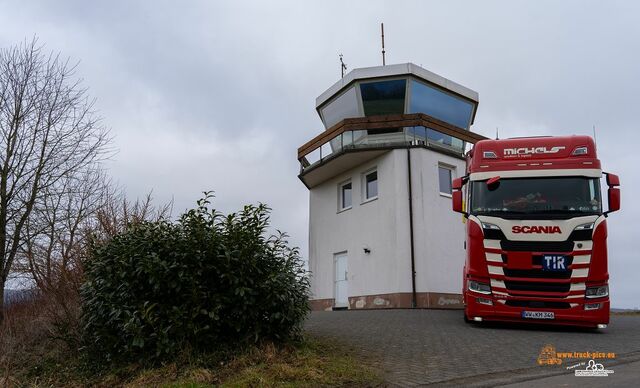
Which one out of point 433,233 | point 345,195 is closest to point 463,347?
point 433,233

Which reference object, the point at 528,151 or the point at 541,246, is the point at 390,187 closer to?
the point at 528,151

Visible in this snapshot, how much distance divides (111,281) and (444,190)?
14.1 m

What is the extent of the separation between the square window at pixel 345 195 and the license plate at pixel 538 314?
38.3 ft

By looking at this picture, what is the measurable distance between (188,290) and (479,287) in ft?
19.2

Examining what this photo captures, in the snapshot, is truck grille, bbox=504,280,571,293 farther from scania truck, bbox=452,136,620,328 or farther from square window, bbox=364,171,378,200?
square window, bbox=364,171,378,200

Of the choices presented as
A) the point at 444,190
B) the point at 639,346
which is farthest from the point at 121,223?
the point at 444,190

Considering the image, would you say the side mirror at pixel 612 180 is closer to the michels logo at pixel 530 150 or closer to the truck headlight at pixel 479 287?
the michels logo at pixel 530 150

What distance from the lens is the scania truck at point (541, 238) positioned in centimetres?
991

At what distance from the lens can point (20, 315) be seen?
9.73 meters

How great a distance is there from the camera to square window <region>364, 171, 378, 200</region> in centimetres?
1997

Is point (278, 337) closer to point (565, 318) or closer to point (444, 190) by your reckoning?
point (565, 318)

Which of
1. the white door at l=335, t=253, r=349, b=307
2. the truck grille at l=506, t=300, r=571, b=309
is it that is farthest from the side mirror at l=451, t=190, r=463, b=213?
the white door at l=335, t=253, r=349, b=307

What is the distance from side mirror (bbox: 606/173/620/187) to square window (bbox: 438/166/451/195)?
28.0 feet

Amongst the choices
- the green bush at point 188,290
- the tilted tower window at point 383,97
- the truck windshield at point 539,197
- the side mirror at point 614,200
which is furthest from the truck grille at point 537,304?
the tilted tower window at point 383,97
